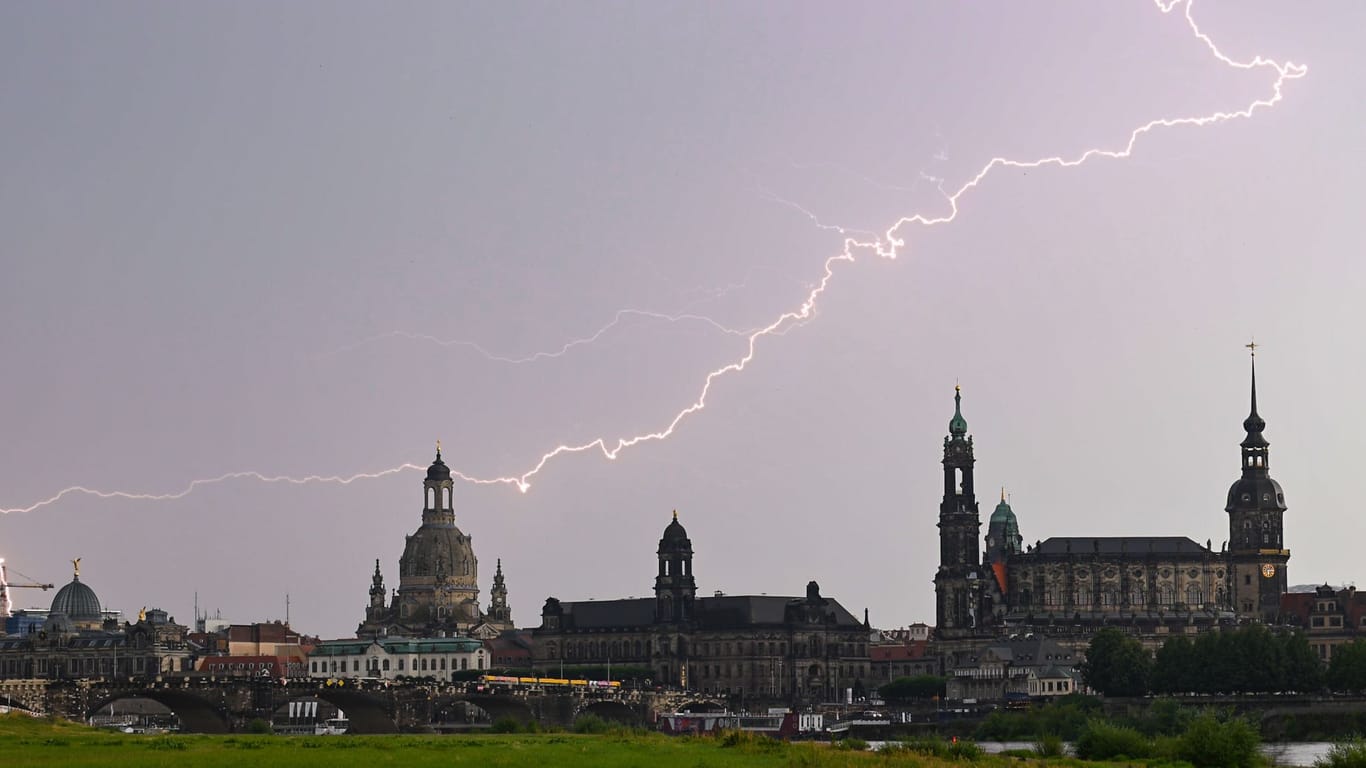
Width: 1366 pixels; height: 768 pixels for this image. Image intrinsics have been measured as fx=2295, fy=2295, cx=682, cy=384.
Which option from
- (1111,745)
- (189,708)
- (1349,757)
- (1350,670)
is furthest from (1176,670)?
(1349,757)

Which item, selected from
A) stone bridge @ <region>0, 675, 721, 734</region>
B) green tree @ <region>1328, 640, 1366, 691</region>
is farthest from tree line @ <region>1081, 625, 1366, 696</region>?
stone bridge @ <region>0, 675, 721, 734</region>

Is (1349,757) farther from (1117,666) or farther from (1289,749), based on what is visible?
(1117,666)

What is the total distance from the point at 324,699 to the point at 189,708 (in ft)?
27.6

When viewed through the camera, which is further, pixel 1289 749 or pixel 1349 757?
pixel 1289 749

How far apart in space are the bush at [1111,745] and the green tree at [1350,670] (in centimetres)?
7657

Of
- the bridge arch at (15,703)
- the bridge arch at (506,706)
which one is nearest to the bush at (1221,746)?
the bridge arch at (15,703)

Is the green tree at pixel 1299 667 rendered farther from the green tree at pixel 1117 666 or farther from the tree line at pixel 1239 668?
the green tree at pixel 1117 666

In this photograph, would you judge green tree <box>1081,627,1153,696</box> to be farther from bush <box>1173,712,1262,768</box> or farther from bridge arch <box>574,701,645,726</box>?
bush <box>1173,712,1262,768</box>

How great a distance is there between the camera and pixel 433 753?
249ft

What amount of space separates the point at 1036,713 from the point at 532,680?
184 feet

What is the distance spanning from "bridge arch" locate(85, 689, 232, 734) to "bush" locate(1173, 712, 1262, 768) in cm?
6937

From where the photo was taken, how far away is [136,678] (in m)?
143

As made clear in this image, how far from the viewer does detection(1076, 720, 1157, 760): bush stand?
88562mm

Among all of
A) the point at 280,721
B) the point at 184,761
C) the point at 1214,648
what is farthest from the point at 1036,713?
the point at 184,761
